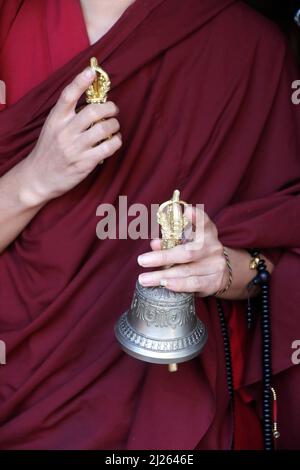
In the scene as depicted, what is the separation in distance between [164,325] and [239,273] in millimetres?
312

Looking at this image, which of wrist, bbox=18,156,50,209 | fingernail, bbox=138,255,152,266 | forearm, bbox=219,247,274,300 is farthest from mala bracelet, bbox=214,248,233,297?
wrist, bbox=18,156,50,209

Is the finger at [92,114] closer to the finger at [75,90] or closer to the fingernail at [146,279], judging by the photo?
the finger at [75,90]

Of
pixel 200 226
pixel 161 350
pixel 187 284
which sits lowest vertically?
pixel 161 350

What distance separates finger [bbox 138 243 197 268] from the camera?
1.09 meters

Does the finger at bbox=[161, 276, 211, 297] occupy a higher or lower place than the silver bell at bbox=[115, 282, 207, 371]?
higher

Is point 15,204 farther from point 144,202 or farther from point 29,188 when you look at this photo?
point 144,202

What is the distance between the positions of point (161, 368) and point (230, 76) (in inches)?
26.9

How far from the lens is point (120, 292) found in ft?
4.61

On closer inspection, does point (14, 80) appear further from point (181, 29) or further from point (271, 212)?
point (271, 212)

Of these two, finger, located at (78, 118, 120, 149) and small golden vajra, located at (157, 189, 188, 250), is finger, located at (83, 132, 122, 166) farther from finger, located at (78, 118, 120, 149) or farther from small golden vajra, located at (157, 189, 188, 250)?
small golden vajra, located at (157, 189, 188, 250)

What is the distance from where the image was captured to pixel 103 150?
127cm

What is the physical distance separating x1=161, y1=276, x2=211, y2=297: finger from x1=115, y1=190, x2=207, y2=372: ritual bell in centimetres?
2

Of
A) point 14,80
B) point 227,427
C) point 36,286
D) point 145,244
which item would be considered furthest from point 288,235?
point 14,80

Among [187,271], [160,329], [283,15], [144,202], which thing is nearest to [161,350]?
[160,329]
